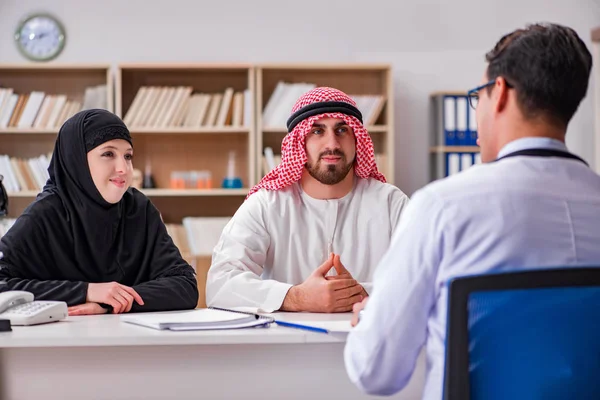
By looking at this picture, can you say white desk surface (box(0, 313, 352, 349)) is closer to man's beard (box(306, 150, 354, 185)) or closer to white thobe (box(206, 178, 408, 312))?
white thobe (box(206, 178, 408, 312))

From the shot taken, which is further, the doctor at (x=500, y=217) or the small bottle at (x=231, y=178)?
the small bottle at (x=231, y=178)

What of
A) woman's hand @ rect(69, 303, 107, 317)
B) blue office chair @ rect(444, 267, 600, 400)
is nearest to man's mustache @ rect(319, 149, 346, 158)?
woman's hand @ rect(69, 303, 107, 317)

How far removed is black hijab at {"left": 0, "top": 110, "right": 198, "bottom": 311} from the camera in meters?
2.37

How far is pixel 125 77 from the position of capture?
5773 mm

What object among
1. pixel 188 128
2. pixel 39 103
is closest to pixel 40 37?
pixel 39 103

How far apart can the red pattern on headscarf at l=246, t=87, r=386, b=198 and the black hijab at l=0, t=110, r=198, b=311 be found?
51cm

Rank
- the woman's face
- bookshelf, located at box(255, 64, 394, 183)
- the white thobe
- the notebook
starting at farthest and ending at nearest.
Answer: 1. bookshelf, located at box(255, 64, 394, 183)
2. the white thobe
3. the woman's face
4. the notebook

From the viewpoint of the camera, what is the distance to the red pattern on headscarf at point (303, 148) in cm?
289

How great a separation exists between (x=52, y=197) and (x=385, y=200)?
3.93 feet

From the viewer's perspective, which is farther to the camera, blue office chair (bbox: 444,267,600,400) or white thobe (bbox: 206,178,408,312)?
white thobe (bbox: 206,178,408,312)

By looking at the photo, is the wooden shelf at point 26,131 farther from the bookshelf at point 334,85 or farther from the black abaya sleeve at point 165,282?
the black abaya sleeve at point 165,282

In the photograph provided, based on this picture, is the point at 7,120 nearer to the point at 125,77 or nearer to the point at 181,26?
the point at 125,77

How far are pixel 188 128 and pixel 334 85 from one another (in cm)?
123

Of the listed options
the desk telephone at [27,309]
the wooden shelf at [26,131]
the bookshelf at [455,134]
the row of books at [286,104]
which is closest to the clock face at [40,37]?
the wooden shelf at [26,131]
